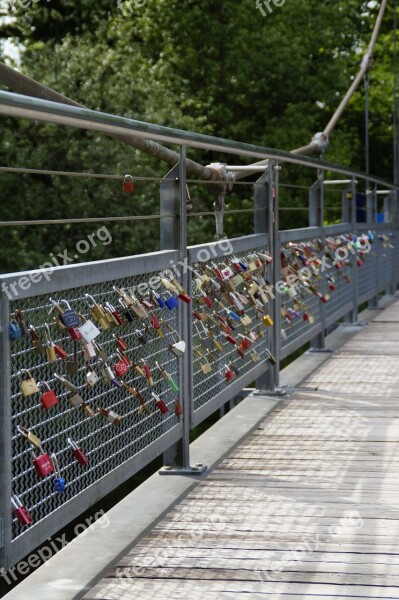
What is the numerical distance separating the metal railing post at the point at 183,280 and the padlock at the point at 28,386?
1378 mm

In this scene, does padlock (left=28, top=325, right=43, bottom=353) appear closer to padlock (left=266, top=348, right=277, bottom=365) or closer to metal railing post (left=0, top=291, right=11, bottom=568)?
metal railing post (left=0, top=291, right=11, bottom=568)

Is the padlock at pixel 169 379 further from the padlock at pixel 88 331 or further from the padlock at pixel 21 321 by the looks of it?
the padlock at pixel 21 321

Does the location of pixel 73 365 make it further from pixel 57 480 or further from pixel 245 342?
pixel 245 342

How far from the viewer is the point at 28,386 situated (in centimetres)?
288

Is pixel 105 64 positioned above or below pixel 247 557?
above

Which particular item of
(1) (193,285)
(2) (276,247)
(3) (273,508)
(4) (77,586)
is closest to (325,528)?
(3) (273,508)

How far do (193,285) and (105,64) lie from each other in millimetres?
22236

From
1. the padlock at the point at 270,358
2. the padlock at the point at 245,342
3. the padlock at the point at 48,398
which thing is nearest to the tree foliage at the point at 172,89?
the padlock at the point at 270,358

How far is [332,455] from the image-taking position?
15.5ft

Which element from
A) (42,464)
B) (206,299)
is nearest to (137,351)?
(206,299)

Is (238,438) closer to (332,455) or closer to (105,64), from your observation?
(332,455)

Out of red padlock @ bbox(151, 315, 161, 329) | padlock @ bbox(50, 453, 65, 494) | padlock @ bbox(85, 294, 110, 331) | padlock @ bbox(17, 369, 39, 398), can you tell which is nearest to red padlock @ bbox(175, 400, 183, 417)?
red padlock @ bbox(151, 315, 161, 329)

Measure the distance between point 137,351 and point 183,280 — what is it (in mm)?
492

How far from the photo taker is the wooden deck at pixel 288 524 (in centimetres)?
313
